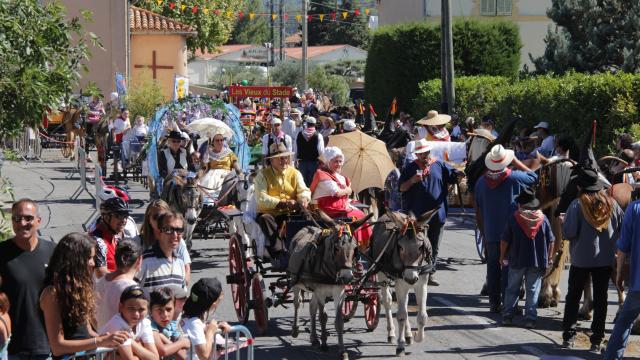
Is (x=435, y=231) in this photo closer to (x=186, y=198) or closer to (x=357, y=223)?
(x=357, y=223)

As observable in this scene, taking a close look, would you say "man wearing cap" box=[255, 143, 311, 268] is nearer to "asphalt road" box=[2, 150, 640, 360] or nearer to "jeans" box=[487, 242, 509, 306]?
"asphalt road" box=[2, 150, 640, 360]

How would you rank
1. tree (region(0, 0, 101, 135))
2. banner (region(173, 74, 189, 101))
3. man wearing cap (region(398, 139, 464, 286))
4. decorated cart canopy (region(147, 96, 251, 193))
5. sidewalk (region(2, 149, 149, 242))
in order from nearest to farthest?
1. tree (region(0, 0, 101, 135))
2. man wearing cap (region(398, 139, 464, 286))
3. decorated cart canopy (region(147, 96, 251, 193))
4. sidewalk (region(2, 149, 149, 242))
5. banner (region(173, 74, 189, 101))

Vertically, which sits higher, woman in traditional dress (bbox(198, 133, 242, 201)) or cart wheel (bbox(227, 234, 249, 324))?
woman in traditional dress (bbox(198, 133, 242, 201))

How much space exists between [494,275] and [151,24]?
4377cm

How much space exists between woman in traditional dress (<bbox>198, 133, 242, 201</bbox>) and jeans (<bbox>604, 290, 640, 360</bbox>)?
8.25 meters

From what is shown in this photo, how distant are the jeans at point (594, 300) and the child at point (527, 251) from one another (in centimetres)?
84

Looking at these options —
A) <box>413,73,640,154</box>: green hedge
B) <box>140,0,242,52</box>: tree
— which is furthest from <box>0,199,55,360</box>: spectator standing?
<box>140,0,242,52</box>: tree

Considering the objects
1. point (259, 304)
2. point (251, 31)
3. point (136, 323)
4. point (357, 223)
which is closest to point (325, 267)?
point (357, 223)

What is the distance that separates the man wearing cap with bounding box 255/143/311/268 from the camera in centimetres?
1260

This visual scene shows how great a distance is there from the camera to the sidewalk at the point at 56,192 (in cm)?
2088

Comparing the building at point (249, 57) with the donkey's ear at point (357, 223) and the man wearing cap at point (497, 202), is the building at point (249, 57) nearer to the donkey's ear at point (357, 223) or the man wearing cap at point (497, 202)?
the man wearing cap at point (497, 202)

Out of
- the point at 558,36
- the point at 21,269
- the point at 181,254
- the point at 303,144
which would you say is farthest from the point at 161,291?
the point at 558,36

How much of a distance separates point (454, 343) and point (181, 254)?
150 inches

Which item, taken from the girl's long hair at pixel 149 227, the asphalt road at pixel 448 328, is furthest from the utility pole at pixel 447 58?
the girl's long hair at pixel 149 227
